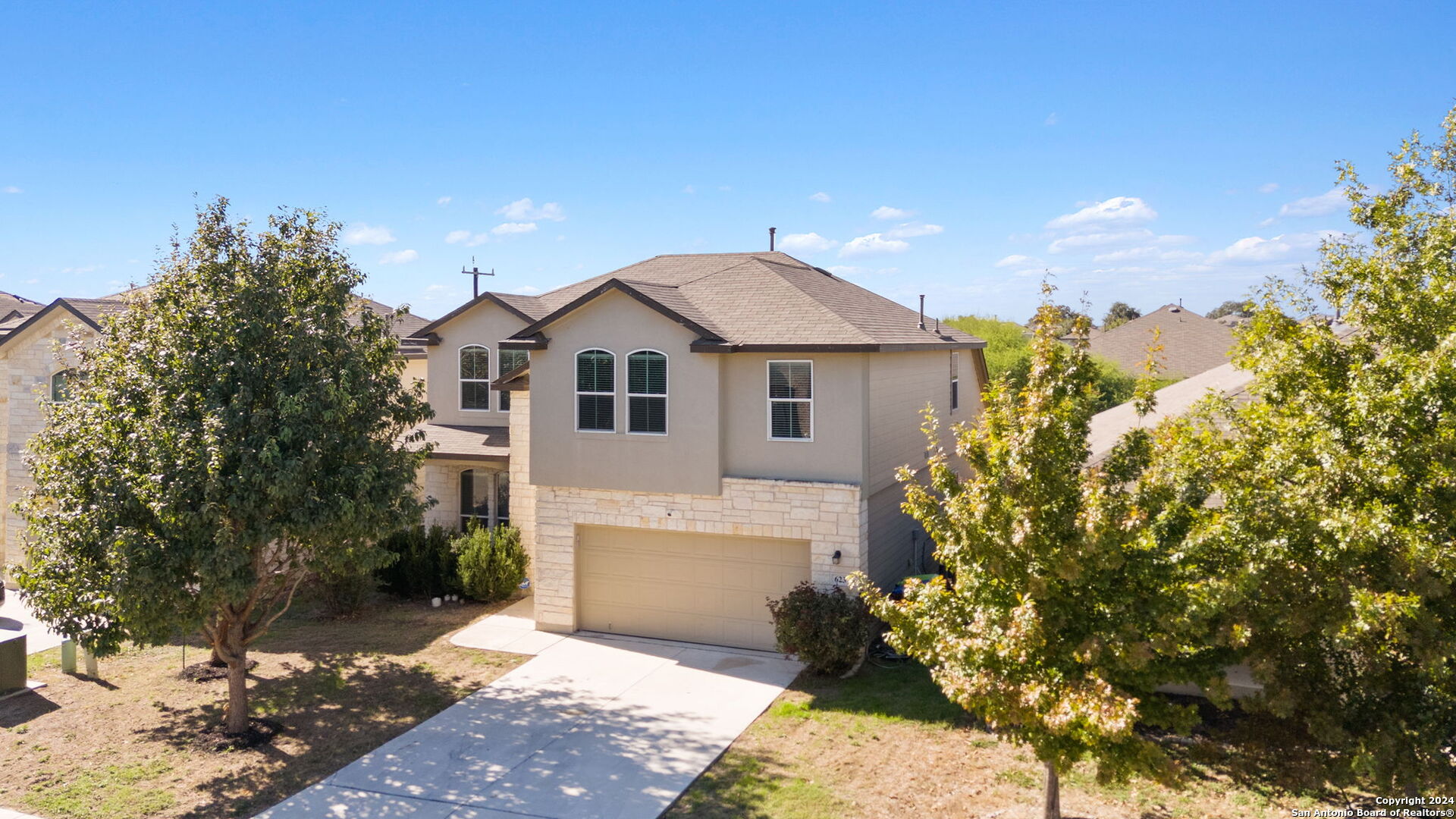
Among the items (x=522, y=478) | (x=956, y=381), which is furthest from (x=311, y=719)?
(x=956, y=381)

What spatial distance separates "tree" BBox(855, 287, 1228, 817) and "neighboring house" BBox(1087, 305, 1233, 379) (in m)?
31.8

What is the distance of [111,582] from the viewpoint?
34.2 feet

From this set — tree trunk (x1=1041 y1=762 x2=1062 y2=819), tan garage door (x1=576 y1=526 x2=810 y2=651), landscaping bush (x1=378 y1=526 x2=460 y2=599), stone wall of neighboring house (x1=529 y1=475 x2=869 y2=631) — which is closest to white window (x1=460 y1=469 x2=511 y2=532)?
landscaping bush (x1=378 y1=526 x2=460 y2=599)

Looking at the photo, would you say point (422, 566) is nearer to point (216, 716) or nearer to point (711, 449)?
point (216, 716)

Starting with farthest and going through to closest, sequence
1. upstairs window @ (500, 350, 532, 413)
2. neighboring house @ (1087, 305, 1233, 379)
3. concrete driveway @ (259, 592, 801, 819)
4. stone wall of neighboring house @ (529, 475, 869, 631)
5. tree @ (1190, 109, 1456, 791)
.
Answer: neighboring house @ (1087, 305, 1233, 379)
upstairs window @ (500, 350, 532, 413)
stone wall of neighboring house @ (529, 475, 869, 631)
concrete driveway @ (259, 592, 801, 819)
tree @ (1190, 109, 1456, 791)

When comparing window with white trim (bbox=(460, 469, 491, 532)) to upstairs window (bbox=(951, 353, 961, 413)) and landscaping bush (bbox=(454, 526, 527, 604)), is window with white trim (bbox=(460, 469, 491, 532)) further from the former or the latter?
upstairs window (bbox=(951, 353, 961, 413))

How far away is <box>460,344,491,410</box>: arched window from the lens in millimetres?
20781

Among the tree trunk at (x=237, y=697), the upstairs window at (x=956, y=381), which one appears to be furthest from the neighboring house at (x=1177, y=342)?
the tree trunk at (x=237, y=697)

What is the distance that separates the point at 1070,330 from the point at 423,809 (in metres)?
8.45

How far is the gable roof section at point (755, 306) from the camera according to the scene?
587 inches

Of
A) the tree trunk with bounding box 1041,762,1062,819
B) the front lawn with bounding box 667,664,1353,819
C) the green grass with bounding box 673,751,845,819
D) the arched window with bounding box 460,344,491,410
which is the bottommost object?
the green grass with bounding box 673,751,845,819

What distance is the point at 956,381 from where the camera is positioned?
21484mm

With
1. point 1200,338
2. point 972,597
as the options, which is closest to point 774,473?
point 972,597

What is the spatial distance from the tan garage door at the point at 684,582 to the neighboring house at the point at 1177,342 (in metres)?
27.6
